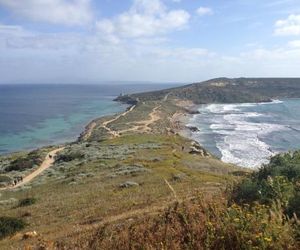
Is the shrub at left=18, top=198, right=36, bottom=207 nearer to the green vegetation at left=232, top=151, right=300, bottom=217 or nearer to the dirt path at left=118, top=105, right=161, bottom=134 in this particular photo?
the green vegetation at left=232, top=151, right=300, bottom=217

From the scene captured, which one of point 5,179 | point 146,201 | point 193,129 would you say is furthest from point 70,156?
point 193,129

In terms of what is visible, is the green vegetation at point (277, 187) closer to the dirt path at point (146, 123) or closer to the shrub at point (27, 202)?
the shrub at point (27, 202)

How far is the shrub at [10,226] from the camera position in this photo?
61.3ft

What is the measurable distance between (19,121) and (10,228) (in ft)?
380

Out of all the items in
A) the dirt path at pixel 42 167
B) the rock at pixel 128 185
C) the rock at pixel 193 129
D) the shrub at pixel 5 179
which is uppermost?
the rock at pixel 128 185

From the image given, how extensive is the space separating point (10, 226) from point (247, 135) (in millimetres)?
71111

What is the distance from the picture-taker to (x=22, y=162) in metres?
52.6

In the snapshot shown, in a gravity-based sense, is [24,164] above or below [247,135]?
above

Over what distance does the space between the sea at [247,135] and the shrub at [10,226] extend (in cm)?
3446

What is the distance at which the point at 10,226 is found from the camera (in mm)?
19156

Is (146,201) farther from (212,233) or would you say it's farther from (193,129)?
(193,129)

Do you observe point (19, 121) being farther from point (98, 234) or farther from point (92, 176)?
point (98, 234)

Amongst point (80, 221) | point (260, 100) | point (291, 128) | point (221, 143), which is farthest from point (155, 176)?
point (260, 100)

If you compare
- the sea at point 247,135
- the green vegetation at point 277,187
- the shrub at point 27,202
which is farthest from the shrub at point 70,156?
the green vegetation at point 277,187
